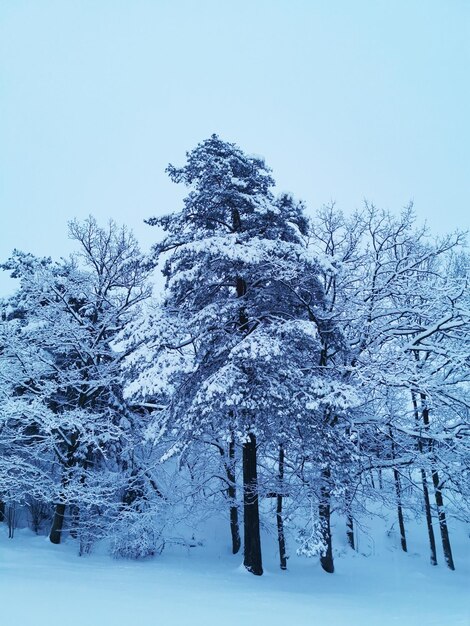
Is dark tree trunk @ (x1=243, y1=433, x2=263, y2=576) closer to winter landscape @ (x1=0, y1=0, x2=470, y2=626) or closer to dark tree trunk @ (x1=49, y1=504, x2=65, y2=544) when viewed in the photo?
winter landscape @ (x1=0, y1=0, x2=470, y2=626)

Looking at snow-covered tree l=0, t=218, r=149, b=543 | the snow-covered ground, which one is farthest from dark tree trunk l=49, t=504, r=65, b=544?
the snow-covered ground

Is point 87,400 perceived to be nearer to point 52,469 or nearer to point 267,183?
point 52,469

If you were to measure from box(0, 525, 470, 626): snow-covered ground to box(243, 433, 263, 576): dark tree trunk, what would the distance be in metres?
0.31

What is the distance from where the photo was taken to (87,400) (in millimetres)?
14492

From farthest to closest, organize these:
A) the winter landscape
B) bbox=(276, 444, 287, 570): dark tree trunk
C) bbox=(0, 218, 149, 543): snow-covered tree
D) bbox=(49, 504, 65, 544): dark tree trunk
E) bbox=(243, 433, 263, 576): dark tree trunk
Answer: bbox=(49, 504, 65, 544): dark tree trunk
bbox=(0, 218, 149, 543): snow-covered tree
bbox=(276, 444, 287, 570): dark tree trunk
bbox=(243, 433, 263, 576): dark tree trunk
the winter landscape

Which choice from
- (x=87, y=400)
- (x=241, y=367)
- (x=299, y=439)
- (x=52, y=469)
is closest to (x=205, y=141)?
(x=241, y=367)

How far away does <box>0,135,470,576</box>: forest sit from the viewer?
31.2 feet

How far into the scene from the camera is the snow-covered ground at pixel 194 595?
18.1 ft

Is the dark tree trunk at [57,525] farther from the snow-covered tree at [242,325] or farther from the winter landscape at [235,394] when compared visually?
the snow-covered tree at [242,325]

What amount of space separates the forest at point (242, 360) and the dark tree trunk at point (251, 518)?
47mm

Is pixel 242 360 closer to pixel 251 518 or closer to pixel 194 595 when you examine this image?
pixel 251 518

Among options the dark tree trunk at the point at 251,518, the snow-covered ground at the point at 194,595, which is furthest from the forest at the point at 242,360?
the snow-covered ground at the point at 194,595

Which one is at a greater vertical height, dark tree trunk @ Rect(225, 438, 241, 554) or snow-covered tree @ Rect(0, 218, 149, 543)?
snow-covered tree @ Rect(0, 218, 149, 543)

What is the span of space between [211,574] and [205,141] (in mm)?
11370
